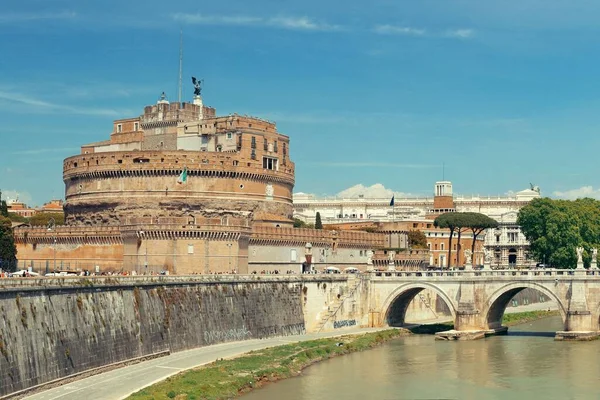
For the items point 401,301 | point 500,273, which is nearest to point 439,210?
point 401,301

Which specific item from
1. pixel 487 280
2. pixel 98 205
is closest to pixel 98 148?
pixel 98 205

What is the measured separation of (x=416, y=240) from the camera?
11188cm

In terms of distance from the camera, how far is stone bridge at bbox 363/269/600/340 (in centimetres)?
6481

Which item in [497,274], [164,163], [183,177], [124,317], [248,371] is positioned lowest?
[248,371]

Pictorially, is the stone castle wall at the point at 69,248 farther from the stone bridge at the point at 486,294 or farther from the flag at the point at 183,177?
the stone bridge at the point at 486,294

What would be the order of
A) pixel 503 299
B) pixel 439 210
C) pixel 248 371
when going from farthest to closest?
pixel 439 210, pixel 503 299, pixel 248 371

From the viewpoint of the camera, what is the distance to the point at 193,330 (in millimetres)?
55375

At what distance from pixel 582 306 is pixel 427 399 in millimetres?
23048

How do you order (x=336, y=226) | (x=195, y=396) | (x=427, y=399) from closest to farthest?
1. (x=195, y=396)
2. (x=427, y=399)
3. (x=336, y=226)

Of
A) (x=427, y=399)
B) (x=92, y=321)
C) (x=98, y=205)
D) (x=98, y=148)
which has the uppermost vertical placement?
(x=98, y=148)

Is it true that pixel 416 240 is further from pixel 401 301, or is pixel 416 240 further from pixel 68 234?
pixel 68 234

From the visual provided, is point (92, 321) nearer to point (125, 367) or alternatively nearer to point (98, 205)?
point (125, 367)

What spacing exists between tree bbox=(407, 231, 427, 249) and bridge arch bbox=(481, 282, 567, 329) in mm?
39952

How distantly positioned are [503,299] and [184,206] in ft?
98.6
